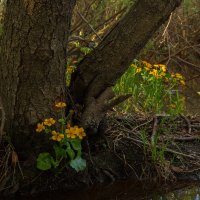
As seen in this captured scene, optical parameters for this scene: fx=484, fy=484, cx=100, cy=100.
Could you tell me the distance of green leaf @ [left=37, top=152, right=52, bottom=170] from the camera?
2.87m

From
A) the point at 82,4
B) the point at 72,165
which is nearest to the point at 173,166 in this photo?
the point at 72,165

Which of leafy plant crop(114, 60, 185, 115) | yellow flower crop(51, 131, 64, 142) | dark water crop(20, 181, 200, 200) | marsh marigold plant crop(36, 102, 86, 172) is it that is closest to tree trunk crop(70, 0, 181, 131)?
marsh marigold plant crop(36, 102, 86, 172)

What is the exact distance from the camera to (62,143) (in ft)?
9.53

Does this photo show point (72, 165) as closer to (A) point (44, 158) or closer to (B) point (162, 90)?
(A) point (44, 158)

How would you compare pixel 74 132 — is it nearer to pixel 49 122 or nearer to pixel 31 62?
pixel 49 122

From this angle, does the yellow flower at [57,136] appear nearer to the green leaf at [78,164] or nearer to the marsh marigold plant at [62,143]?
the marsh marigold plant at [62,143]

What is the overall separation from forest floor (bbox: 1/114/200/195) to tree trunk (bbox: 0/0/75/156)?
0.27m

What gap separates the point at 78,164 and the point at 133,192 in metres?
0.51

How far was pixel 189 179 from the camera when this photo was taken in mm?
3410

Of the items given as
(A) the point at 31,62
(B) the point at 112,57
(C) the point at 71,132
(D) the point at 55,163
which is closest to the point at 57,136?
(C) the point at 71,132

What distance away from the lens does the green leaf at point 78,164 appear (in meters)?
2.88

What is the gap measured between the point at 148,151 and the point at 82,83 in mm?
705

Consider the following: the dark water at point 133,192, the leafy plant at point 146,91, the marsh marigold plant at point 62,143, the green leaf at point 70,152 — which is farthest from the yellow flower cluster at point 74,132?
the leafy plant at point 146,91

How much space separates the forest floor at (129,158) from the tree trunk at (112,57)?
9.5 inches
